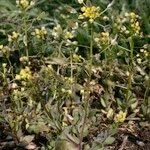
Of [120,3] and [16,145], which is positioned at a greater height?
[120,3]

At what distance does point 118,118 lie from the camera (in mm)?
2684

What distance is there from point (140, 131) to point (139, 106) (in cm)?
22

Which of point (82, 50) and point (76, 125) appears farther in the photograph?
point (82, 50)

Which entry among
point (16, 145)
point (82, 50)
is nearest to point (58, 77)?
point (16, 145)

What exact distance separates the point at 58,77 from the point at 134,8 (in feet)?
4.13

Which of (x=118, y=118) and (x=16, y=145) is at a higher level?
(x=118, y=118)

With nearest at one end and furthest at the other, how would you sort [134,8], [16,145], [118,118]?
[118,118] < [16,145] < [134,8]

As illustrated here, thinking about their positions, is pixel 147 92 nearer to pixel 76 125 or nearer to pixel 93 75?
pixel 93 75

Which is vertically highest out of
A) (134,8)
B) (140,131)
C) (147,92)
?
(134,8)

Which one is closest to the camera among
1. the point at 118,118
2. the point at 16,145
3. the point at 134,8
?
the point at 118,118

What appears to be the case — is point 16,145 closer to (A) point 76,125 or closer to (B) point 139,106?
(A) point 76,125

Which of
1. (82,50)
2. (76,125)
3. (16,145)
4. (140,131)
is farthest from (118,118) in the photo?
(82,50)

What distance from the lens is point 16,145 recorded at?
2.89 m

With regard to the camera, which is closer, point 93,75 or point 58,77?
point 58,77
